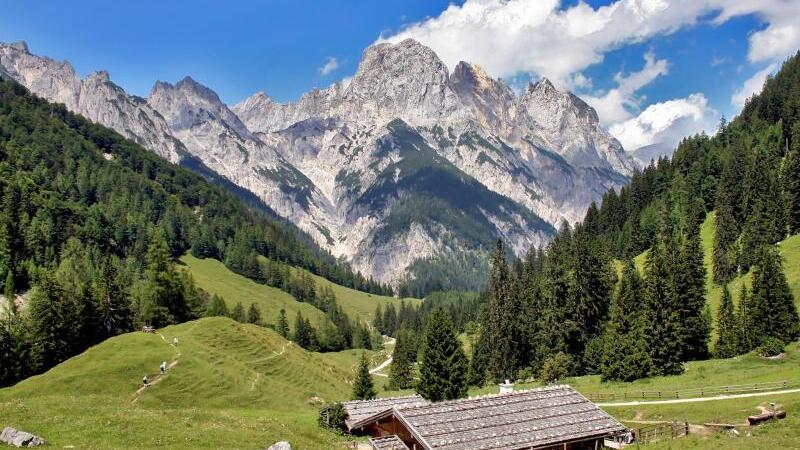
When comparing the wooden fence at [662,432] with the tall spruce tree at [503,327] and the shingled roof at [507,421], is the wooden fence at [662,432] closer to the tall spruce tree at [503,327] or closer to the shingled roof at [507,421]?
the shingled roof at [507,421]

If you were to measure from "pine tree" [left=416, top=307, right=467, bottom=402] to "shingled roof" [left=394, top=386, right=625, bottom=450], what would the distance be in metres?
31.0

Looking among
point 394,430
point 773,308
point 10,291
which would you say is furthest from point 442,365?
point 10,291

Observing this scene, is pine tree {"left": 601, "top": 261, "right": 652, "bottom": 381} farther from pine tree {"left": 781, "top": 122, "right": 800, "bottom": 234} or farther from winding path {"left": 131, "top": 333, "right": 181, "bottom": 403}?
winding path {"left": 131, "top": 333, "right": 181, "bottom": 403}

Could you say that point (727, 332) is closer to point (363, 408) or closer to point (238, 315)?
point (363, 408)

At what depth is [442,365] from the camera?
2869 inches

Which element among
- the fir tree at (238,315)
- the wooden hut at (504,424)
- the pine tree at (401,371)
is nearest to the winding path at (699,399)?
the wooden hut at (504,424)

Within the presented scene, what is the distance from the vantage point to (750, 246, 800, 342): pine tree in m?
71.8

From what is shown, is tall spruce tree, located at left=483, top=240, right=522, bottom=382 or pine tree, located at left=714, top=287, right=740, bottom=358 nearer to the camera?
pine tree, located at left=714, top=287, right=740, bottom=358

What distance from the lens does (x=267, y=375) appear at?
270 ft

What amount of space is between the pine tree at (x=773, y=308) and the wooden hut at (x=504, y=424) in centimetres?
4608

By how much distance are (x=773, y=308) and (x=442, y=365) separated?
45.7 meters

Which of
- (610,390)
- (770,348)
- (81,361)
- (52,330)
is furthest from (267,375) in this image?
(770,348)

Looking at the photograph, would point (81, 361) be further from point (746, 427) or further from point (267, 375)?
point (746, 427)

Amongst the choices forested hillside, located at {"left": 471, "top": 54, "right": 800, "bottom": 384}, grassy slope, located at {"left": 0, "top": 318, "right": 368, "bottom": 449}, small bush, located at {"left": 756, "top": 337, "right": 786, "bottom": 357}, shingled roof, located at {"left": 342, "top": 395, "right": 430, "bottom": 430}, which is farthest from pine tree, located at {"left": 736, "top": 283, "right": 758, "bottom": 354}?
grassy slope, located at {"left": 0, "top": 318, "right": 368, "bottom": 449}
